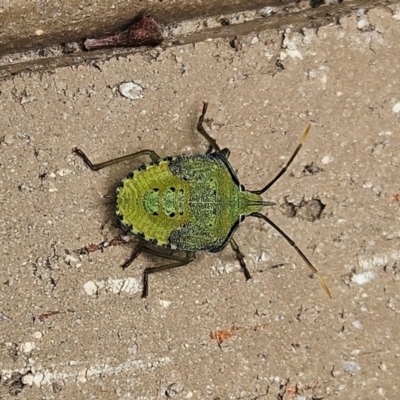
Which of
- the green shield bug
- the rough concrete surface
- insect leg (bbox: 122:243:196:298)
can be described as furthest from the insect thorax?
the rough concrete surface

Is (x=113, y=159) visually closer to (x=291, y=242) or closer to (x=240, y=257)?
(x=240, y=257)

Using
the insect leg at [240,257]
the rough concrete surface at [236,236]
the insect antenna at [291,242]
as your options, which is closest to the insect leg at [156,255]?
the rough concrete surface at [236,236]

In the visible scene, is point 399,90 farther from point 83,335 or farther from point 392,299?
point 83,335

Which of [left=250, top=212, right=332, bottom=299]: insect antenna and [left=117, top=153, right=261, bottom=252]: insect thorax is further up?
[left=117, top=153, right=261, bottom=252]: insect thorax

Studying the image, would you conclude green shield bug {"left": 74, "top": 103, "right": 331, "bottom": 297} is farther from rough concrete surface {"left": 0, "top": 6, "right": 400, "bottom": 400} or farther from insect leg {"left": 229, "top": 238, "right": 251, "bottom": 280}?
rough concrete surface {"left": 0, "top": 6, "right": 400, "bottom": 400}

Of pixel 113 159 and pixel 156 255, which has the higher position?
pixel 113 159

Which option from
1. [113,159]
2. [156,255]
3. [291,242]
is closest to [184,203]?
[156,255]
